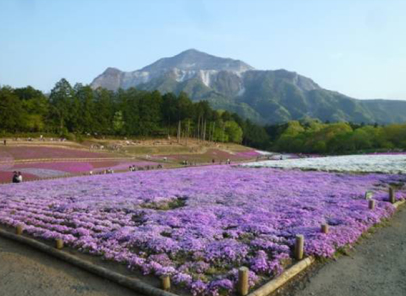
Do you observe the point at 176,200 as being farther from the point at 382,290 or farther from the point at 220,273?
the point at 382,290

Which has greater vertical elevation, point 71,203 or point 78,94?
point 78,94

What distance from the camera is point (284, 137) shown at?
434 feet

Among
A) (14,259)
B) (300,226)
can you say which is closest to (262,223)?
(300,226)

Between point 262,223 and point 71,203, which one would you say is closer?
point 262,223

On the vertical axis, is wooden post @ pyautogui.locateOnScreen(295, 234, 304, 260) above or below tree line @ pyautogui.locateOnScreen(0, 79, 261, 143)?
below

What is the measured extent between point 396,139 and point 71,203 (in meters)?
93.6

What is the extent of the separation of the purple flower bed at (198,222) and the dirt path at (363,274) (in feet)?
2.63

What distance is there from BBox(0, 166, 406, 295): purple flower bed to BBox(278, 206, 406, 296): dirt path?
0.80m

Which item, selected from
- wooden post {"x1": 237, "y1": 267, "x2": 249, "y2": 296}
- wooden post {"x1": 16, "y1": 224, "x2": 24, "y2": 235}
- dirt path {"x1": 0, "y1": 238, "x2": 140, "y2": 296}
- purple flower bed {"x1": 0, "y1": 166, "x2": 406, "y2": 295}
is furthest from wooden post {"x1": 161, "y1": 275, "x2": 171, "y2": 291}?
wooden post {"x1": 16, "y1": 224, "x2": 24, "y2": 235}

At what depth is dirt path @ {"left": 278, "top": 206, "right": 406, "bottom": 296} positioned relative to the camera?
9.88 metres

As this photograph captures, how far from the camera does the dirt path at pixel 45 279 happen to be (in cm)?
971

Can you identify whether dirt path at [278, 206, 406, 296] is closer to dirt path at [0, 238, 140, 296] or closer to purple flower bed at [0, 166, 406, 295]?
purple flower bed at [0, 166, 406, 295]

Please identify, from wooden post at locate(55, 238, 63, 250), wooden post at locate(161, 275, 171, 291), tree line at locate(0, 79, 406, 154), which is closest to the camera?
wooden post at locate(161, 275, 171, 291)

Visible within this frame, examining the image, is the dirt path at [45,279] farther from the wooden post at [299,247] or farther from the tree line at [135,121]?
the tree line at [135,121]
